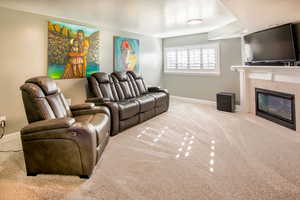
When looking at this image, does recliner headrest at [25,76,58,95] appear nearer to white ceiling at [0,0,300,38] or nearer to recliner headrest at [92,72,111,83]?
white ceiling at [0,0,300,38]

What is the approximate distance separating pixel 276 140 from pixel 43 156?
10.9 feet

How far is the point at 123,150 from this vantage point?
108 inches

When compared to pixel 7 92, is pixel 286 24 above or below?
above

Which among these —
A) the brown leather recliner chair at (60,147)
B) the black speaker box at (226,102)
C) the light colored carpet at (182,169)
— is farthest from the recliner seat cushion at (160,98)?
the brown leather recliner chair at (60,147)

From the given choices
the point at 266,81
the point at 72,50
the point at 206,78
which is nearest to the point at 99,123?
the point at 72,50

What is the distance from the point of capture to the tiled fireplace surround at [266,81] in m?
3.40

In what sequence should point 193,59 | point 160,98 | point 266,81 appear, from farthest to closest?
point 193,59 < point 160,98 < point 266,81

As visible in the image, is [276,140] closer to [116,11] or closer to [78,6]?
[116,11]

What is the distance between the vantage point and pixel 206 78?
5945 mm

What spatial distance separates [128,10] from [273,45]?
292cm

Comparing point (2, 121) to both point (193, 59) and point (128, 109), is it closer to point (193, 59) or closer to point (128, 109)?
point (128, 109)

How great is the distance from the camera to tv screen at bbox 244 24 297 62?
3.39 m

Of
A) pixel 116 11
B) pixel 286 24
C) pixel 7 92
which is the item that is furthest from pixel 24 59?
pixel 286 24

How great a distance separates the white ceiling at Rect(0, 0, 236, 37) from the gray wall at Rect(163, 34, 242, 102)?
1.06 meters
